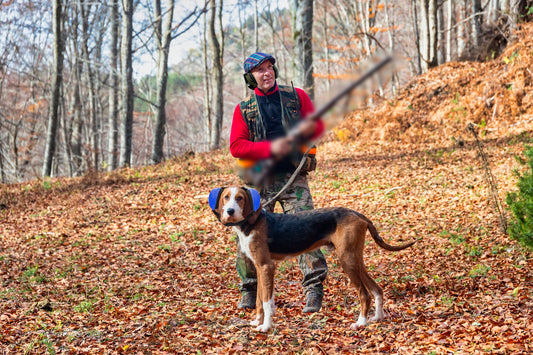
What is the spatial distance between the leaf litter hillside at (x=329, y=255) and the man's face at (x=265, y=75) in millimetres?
947

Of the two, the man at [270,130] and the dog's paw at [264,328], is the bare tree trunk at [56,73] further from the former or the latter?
the dog's paw at [264,328]

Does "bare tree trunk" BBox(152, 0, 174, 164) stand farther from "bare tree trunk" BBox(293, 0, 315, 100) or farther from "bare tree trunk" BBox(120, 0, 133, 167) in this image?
"bare tree trunk" BBox(293, 0, 315, 100)

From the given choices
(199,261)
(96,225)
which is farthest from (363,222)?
(96,225)

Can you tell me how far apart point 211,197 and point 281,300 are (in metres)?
2.21

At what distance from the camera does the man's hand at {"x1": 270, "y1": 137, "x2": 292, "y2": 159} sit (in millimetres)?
961

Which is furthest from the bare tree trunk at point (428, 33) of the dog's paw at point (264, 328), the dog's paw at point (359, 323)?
the dog's paw at point (264, 328)

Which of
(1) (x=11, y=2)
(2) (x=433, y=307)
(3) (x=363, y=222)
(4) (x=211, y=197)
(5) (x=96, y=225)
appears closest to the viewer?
(4) (x=211, y=197)

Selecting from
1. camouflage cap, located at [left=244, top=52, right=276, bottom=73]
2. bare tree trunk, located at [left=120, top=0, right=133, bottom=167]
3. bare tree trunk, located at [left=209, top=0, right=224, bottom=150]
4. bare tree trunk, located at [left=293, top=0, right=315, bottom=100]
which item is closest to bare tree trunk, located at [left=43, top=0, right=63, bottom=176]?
bare tree trunk, located at [left=120, top=0, right=133, bottom=167]

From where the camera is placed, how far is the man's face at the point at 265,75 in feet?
15.5

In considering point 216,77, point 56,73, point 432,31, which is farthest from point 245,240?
point 216,77

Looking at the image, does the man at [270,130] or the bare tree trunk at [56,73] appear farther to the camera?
the bare tree trunk at [56,73]

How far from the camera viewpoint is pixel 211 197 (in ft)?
13.6

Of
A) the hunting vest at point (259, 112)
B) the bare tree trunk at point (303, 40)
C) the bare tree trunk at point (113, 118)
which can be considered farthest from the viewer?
Result: the bare tree trunk at point (113, 118)

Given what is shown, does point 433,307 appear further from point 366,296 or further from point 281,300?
point 281,300
